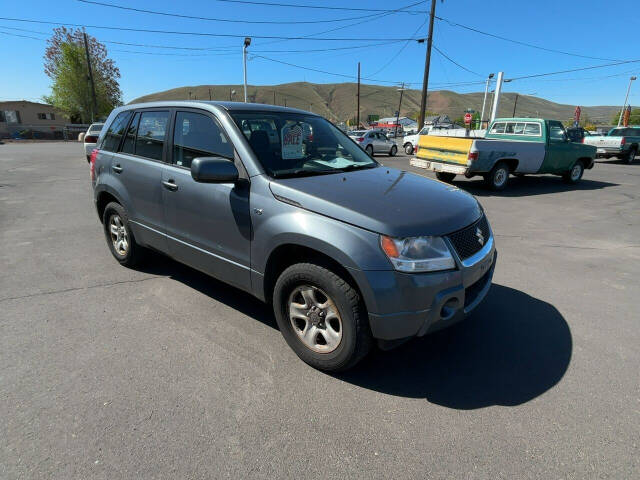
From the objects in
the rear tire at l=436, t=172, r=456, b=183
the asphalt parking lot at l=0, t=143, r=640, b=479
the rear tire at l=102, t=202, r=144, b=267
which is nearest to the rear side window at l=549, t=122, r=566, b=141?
the rear tire at l=436, t=172, r=456, b=183

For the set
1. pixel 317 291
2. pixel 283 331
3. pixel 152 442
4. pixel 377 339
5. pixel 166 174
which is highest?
pixel 166 174

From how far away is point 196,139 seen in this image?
133 inches

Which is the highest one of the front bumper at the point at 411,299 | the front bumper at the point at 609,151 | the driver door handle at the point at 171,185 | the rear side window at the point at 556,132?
the rear side window at the point at 556,132

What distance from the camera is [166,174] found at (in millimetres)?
3523

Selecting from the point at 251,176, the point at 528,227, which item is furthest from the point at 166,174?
the point at 528,227

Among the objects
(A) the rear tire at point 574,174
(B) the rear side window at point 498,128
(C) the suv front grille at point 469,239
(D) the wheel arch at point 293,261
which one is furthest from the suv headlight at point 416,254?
(B) the rear side window at point 498,128

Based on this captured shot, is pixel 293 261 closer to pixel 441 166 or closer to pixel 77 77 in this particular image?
pixel 441 166

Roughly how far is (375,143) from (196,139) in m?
20.1

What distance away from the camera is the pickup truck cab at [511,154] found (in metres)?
10.2

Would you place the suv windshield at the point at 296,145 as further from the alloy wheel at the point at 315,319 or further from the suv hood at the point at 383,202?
the alloy wheel at the point at 315,319

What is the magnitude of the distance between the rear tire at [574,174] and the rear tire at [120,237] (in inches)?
508

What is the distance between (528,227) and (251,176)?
19.9 ft

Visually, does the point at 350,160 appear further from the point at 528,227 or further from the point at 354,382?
the point at 528,227

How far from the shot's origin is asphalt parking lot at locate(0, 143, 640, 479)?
2029 millimetres
